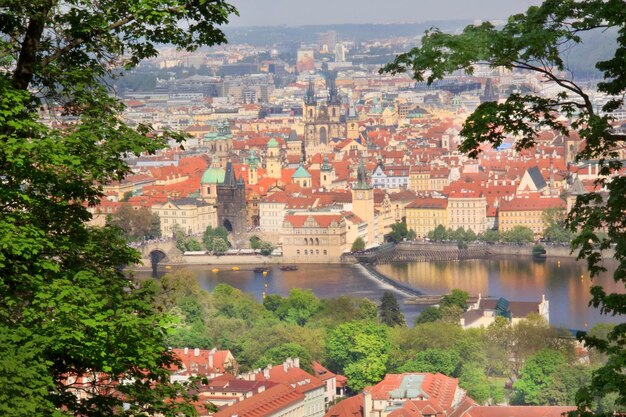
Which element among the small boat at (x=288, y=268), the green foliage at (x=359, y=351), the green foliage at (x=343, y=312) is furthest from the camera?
the small boat at (x=288, y=268)

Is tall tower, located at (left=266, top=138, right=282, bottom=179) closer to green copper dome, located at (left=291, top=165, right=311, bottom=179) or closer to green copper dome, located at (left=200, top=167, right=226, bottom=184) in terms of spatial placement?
green copper dome, located at (left=291, top=165, right=311, bottom=179)

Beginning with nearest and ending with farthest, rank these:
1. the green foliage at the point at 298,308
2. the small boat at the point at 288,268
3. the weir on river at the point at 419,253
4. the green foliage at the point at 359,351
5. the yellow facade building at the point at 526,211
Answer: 1. the green foliage at the point at 359,351
2. the green foliage at the point at 298,308
3. the small boat at the point at 288,268
4. the weir on river at the point at 419,253
5. the yellow facade building at the point at 526,211

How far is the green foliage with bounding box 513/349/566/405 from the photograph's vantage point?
2696 centimetres

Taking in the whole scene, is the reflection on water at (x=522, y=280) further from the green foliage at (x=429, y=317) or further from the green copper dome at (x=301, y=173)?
the green copper dome at (x=301, y=173)

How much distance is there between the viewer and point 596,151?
6.19m

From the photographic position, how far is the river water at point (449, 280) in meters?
42.4

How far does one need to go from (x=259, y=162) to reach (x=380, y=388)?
51173 mm

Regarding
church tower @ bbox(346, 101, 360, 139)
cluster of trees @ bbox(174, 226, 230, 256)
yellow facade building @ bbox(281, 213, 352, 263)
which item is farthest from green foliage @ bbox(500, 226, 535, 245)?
A: church tower @ bbox(346, 101, 360, 139)

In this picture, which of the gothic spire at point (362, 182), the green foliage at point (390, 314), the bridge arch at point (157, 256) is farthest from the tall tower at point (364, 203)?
the green foliage at point (390, 314)

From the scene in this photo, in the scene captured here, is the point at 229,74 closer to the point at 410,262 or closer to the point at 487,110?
the point at 410,262

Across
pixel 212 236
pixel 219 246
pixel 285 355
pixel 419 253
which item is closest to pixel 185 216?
pixel 212 236

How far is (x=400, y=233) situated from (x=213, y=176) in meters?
8.39

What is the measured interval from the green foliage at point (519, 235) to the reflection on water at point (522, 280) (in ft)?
7.81

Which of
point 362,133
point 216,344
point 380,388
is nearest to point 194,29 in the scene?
point 380,388
